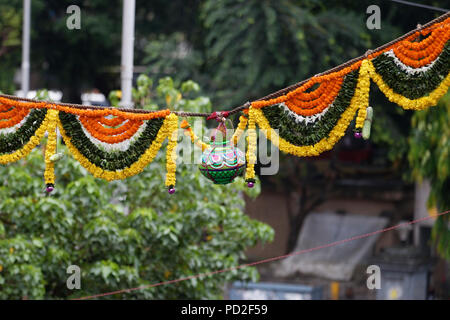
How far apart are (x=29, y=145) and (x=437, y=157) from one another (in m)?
5.95

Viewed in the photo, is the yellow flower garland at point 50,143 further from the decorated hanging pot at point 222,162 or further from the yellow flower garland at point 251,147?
the yellow flower garland at point 251,147

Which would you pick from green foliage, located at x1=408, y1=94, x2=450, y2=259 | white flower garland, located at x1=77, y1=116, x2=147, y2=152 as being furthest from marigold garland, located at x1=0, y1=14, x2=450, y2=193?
green foliage, located at x1=408, y1=94, x2=450, y2=259

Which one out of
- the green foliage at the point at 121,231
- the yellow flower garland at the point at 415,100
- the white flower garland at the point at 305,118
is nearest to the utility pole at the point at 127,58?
the green foliage at the point at 121,231

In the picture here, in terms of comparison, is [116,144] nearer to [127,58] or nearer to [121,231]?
[121,231]

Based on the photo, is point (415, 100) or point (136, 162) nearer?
point (415, 100)

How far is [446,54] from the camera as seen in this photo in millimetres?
4887

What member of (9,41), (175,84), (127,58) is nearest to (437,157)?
(175,84)

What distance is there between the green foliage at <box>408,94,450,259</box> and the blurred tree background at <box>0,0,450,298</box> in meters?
0.03

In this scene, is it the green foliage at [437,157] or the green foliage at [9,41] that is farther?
the green foliage at [9,41]

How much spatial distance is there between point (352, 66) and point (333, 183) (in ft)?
42.8

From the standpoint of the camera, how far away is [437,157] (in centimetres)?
972

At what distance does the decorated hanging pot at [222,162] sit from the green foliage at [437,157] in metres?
4.63

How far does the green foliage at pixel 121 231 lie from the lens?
26.3 feet

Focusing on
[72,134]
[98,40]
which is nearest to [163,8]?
[98,40]
